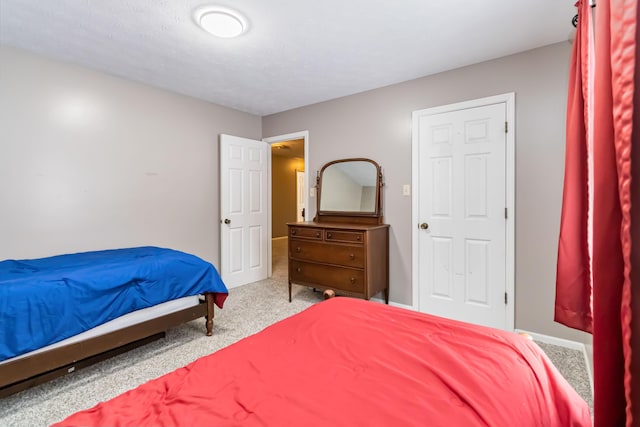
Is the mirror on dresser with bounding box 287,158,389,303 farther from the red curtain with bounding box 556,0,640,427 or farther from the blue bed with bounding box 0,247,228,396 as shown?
the red curtain with bounding box 556,0,640,427

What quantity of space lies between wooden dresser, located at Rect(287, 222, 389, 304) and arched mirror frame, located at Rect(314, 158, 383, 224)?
0.47 feet

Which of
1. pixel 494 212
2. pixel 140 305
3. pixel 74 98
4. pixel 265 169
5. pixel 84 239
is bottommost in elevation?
pixel 140 305

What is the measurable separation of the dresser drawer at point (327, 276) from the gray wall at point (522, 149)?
1.69 feet

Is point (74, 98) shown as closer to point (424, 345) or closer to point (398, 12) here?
point (398, 12)

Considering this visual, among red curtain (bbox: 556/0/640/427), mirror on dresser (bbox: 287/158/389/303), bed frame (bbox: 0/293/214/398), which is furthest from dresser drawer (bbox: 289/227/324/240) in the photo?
red curtain (bbox: 556/0/640/427)

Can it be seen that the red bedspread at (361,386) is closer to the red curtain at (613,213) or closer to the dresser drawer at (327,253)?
the red curtain at (613,213)

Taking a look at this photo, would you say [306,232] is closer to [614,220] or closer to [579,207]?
[579,207]

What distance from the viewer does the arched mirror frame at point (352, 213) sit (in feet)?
11.5

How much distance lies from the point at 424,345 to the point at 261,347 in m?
0.60

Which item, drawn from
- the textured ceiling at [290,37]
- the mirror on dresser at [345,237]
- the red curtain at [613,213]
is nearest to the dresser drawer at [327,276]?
the mirror on dresser at [345,237]

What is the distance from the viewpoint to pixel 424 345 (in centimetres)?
113

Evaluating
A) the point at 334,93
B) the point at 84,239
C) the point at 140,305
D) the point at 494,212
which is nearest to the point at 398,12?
the point at 334,93

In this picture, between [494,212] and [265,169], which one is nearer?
[494,212]

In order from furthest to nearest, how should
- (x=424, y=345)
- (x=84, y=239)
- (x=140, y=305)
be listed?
1. (x=84, y=239)
2. (x=140, y=305)
3. (x=424, y=345)
